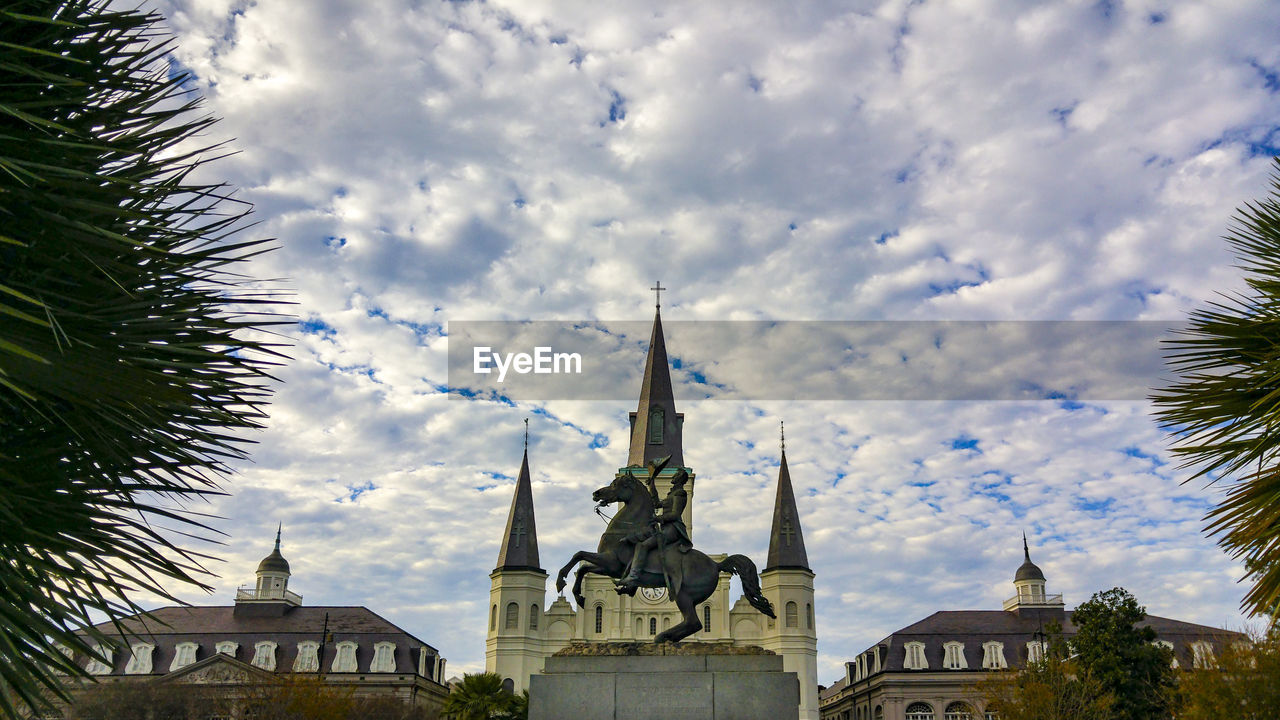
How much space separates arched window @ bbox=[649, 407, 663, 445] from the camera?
87.5m

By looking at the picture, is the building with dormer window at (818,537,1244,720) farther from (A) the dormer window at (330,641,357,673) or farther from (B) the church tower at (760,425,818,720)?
(A) the dormer window at (330,641,357,673)

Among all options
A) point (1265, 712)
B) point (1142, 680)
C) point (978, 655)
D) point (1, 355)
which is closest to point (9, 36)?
point (1, 355)

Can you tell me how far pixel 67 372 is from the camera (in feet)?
26.8

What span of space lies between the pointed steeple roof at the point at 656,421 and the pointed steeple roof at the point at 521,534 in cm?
1000

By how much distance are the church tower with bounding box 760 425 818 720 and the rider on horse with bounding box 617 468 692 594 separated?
61753 mm

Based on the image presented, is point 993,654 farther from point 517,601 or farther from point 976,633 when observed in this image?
point 517,601

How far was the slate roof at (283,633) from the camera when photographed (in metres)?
71.9

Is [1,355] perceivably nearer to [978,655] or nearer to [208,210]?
[208,210]

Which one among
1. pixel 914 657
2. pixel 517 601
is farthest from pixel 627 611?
pixel 914 657

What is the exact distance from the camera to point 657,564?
17688 millimetres

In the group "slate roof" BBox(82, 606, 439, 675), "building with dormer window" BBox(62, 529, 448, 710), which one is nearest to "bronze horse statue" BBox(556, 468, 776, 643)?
"building with dormer window" BBox(62, 529, 448, 710)

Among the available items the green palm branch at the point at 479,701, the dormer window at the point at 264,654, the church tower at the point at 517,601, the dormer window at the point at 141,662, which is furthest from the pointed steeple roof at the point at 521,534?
the green palm branch at the point at 479,701

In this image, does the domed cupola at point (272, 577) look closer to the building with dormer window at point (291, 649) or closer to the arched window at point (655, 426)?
the building with dormer window at point (291, 649)

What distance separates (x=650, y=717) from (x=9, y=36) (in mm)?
12880
